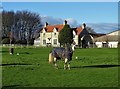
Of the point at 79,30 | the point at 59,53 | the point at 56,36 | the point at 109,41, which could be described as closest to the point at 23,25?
the point at 56,36

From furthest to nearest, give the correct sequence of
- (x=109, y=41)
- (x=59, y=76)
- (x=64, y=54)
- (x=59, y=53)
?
(x=109, y=41), (x=59, y=53), (x=64, y=54), (x=59, y=76)

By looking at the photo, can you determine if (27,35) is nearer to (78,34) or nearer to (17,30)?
(17,30)

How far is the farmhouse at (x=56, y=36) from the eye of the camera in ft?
463

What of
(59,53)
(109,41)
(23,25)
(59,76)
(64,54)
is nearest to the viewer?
(59,76)

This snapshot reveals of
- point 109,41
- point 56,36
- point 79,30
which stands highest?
point 79,30

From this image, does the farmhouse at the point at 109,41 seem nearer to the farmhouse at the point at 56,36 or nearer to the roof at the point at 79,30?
the farmhouse at the point at 56,36

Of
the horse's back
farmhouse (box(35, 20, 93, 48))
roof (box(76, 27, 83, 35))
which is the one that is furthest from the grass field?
roof (box(76, 27, 83, 35))

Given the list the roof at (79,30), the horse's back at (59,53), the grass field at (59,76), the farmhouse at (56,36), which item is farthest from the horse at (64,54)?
the roof at (79,30)

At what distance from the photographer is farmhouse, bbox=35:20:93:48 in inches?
5551

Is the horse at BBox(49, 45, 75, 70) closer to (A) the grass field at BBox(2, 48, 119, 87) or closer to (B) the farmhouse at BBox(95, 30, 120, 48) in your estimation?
(A) the grass field at BBox(2, 48, 119, 87)

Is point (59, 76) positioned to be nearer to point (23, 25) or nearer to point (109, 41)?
point (109, 41)

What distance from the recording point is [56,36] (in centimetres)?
14538

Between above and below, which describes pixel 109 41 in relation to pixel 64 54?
above

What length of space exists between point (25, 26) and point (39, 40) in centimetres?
959
